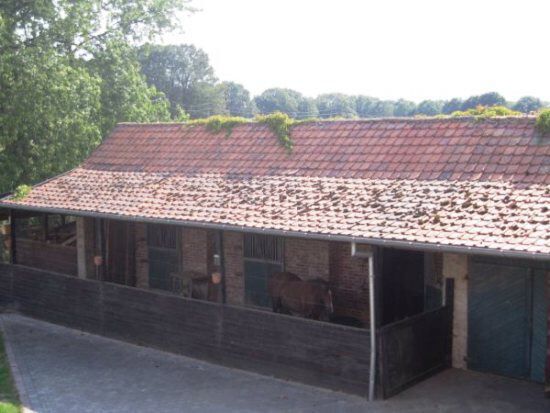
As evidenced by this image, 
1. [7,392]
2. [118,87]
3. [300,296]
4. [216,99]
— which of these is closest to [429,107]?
[216,99]

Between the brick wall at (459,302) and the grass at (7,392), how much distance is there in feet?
22.2

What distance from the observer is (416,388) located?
10773 mm

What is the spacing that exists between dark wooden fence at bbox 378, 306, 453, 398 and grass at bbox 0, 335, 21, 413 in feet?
17.3

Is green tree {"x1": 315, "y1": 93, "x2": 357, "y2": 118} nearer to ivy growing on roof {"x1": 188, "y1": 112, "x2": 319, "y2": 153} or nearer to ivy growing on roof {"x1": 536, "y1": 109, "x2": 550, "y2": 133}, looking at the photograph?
ivy growing on roof {"x1": 188, "y1": 112, "x2": 319, "y2": 153}

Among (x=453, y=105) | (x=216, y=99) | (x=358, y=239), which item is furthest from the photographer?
(x=216, y=99)

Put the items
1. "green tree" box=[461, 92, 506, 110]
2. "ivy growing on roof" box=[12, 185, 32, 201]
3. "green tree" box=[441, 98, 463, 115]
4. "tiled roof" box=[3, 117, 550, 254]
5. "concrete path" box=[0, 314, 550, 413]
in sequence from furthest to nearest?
1. "green tree" box=[441, 98, 463, 115]
2. "green tree" box=[461, 92, 506, 110]
3. "ivy growing on roof" box=[12, 185, 32, 201]
4. "concrete path" box=[0, 314, 550, 413]
5. "tiled roof" box=[3, 117, 550, 254]

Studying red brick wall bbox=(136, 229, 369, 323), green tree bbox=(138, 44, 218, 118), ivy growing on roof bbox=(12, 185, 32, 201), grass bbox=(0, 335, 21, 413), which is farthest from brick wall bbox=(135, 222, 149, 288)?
green tree bbox=(138, 44, 218, 118)

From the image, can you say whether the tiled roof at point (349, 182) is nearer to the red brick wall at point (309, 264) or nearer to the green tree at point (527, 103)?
the red brick wall at point (309, 264)

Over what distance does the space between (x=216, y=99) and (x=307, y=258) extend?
64.0 meters

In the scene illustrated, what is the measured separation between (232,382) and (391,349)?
2.68 meters

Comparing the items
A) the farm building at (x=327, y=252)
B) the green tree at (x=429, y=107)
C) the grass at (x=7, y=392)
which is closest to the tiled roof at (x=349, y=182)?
the farm building at (x=327, y=252)

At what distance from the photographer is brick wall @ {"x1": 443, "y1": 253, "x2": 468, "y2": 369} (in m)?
11.4

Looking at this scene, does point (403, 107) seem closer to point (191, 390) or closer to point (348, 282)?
point (348, 282)

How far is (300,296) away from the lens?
12484 millimetres
